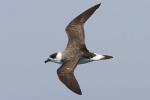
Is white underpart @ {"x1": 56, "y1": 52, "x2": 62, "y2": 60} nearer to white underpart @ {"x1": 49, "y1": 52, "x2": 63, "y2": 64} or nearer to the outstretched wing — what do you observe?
white underpart @ {"x1": 49, "y1": 52, "x2": 63, "y2": 64}

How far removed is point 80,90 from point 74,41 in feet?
20.1

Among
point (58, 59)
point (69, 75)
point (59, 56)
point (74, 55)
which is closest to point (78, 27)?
point (74, 55)

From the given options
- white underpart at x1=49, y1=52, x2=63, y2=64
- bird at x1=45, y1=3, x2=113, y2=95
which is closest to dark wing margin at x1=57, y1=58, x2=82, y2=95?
bird at x1=45, y1=3, x2=113, y2=95

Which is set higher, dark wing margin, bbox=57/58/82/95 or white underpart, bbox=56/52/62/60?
white underpart, bbox=56/52/62/60

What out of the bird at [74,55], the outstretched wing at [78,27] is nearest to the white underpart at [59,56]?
the bird at [74,55]

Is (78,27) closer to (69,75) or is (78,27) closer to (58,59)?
(58,59)

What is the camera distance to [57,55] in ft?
122

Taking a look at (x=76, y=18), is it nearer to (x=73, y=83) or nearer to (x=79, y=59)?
(x=79, y=59)

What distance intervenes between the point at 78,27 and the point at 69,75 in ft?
17.7

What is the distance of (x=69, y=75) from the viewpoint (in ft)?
114

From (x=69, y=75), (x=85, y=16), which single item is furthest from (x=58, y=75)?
(x=85, y=16)

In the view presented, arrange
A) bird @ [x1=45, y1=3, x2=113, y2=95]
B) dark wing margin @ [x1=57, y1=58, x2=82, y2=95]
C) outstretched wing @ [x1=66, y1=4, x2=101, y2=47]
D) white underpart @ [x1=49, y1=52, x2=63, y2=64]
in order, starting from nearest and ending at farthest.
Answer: dark wing margin @ [x1=57, y1=58, x2=82, y2=95]
bird @ [x1=45, y1=3, x2=113, y2=95]
white underpart @ [x1=49, y1=52, x2=63, y2=64]
outstretched wing @ [x1=66, y1=4, x2=101, y2=47]

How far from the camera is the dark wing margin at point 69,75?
1316 inches

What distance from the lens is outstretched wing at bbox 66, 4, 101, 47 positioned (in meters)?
38.8
